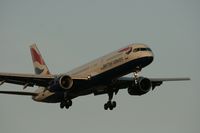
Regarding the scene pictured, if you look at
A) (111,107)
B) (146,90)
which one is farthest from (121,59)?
(111,107)

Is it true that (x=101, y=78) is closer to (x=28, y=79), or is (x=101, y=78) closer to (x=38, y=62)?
(x=28, y=79)

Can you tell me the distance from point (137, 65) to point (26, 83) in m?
12.7

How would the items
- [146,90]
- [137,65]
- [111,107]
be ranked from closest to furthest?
[137,65] < [146,90] < [111,107]

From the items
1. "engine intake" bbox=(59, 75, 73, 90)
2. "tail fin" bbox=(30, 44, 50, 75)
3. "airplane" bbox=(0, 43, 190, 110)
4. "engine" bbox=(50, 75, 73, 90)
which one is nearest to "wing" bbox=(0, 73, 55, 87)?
"airplane" bbox=(0, 43, 190, 110)

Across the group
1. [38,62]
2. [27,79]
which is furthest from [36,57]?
[27,79]

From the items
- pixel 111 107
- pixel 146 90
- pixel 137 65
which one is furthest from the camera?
pixel 111 107

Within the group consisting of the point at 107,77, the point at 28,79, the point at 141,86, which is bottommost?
the point at 141,86

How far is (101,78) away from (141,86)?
16.2 feet

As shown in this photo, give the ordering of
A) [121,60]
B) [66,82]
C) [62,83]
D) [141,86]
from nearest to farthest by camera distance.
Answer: [121,60] → [62,83] → [66,82] → [141,86]

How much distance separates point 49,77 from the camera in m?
67.2

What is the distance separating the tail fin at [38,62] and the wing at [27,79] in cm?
1193

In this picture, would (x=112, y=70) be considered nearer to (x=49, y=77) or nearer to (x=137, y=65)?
(x=137, y=65)

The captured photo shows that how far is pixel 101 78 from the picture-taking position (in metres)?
64.9

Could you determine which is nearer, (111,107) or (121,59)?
(121,59)
